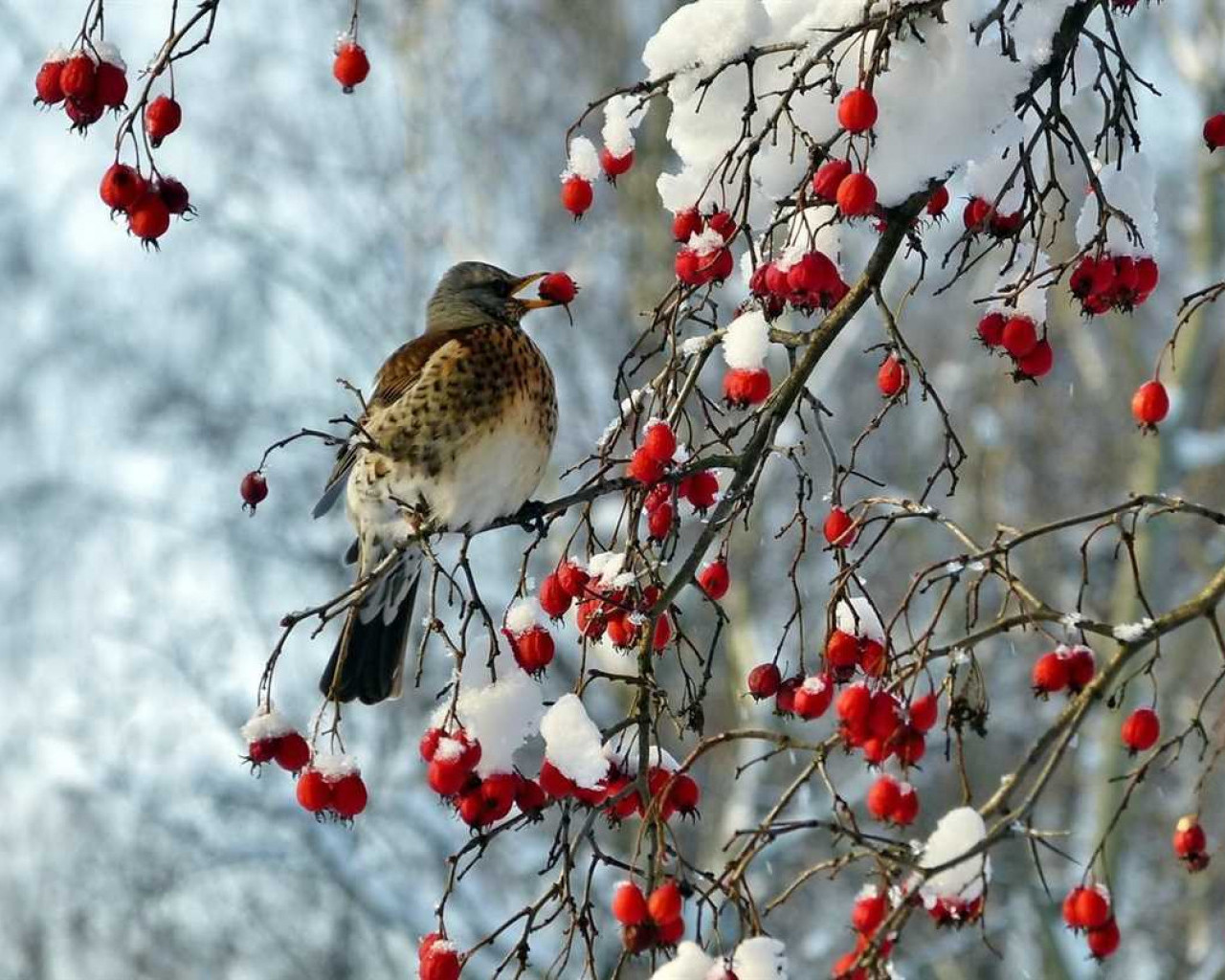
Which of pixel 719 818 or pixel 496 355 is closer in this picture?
pixel 496 355

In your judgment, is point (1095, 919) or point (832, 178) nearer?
point (1095, 919)

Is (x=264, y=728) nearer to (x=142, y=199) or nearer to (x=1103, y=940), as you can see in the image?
(x=142, y=199)

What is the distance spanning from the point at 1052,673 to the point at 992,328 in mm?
527

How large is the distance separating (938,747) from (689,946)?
950 cm

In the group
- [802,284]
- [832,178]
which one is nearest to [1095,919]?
[802,284]

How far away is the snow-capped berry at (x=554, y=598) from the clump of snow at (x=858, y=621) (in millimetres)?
371

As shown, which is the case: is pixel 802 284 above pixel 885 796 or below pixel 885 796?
above

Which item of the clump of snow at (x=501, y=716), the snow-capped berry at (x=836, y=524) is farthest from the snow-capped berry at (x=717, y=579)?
the clump of snow at (x=501, y=716)

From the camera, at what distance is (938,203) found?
7.89 feet

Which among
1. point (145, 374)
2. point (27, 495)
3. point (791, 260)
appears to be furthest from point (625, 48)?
point (791, 260)

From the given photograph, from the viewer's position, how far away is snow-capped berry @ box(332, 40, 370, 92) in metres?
2.38

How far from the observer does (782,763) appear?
10625 millimetres

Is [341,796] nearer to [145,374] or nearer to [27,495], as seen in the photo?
[145,374]

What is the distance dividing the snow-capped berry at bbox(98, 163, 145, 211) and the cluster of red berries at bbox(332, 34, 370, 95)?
0.37 meters
